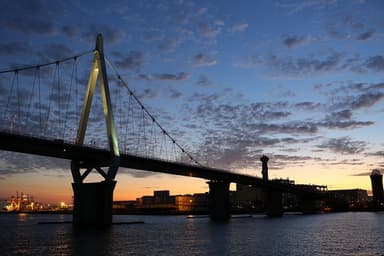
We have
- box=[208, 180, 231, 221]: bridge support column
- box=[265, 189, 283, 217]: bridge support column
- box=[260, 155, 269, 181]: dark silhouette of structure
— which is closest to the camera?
box=[208, 180, 231, 221]: bridge support column

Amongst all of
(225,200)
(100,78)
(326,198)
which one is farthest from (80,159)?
(326,198)

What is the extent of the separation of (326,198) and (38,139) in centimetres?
14879

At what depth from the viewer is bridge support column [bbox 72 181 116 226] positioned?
60.9 metres

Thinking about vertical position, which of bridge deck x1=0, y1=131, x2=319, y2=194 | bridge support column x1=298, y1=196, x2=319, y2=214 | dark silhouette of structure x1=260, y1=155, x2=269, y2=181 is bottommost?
bridge support column x1=298, y1=196, x2=319, y2=214

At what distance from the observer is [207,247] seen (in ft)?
128

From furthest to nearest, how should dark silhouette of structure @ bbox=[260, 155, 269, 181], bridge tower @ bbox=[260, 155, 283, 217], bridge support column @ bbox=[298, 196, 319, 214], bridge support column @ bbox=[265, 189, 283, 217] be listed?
1. bridge support column @ bbox=[298, 196, 319, 214]
2. dark silhouette of structure @ bbox=[260, 155, 269, 181]
3. bridge support column @ bbox=[265, 189, 283, 217]
4. bridge tower @ bbox=[260, 155, 283, 217]

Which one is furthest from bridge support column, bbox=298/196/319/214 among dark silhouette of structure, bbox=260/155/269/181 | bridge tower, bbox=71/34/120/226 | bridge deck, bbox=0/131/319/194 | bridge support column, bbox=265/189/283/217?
bridge tower, bbox=71/34/120/226

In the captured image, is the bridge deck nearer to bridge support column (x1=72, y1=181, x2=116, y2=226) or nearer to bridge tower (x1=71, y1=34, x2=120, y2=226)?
bridge tower (x1=71, y1=34, x2=120, y2=226)

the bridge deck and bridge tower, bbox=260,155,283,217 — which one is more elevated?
the bridge deck

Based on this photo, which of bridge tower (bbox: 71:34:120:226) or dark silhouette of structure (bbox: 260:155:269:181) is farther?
dark silhouette of structure (bbox: 260:155:269:181)

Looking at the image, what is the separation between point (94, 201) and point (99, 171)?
4448 mm

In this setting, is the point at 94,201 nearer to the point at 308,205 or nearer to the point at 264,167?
the point at 264,167

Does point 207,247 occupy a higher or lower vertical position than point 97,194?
lower

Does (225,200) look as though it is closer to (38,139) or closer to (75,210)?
(75,210)
